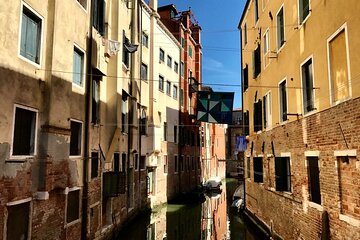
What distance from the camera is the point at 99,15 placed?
12.9 m

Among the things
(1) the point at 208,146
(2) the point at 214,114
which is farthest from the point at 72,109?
(1) the point at 208,146

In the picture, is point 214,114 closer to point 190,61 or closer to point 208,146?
point 190,61

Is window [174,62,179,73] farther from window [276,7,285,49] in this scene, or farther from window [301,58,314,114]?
window [301,58,314,114]

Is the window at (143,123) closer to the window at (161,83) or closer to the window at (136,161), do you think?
the window at (136,161)

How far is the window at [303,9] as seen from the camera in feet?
31.1

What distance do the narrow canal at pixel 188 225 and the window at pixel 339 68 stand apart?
27.3ft

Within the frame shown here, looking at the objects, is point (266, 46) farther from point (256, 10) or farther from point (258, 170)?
point (258, 170)

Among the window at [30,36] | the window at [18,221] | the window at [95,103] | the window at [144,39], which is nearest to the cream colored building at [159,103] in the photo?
the window at [144,39]

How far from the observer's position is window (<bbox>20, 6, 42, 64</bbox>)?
7.80 metres

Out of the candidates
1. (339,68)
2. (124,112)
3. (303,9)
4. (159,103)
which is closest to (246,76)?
(159,103)

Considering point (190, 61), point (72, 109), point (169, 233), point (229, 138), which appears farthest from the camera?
A: point (229, 138)

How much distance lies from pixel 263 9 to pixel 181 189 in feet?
53.6

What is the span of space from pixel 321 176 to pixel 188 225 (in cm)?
1040

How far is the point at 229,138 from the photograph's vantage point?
5538cm
